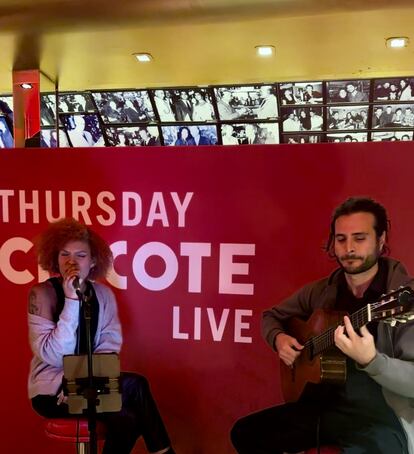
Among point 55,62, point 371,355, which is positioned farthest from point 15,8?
point 371,355

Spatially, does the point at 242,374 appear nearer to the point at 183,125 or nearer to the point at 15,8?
the point at 15,8

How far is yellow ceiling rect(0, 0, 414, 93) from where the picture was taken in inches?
124

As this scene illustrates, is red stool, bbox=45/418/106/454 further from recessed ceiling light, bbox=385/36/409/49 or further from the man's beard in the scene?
recessed ceiling light, bbox=385/36/409/49

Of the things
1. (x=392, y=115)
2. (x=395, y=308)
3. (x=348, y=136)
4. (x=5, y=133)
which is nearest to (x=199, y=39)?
(x=348, y=136)

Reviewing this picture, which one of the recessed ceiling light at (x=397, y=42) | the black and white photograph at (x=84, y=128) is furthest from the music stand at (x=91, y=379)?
the black and white photograph at (x=84, y=128)

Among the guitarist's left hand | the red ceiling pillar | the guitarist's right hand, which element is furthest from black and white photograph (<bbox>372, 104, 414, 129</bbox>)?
the guitarist's left hand

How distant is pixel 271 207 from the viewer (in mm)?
2357

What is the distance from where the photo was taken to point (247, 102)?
16.9 feet

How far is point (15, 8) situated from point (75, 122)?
246 cm

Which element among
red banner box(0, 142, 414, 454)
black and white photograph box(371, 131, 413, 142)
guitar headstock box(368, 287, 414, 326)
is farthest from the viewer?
black and white photograph box(371, 131, 413, 142)

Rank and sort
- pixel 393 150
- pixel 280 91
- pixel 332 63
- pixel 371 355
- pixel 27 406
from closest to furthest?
pixel 371 355
pixel 393 150
pixel 27 406
pixel 332 63
pixel 280 91

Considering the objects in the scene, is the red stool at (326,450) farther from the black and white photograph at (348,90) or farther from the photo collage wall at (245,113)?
the black and white photograph at (348,90)

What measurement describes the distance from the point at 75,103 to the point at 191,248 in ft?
12.1

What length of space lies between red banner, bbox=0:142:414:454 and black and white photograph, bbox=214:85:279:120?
285 centimetres
